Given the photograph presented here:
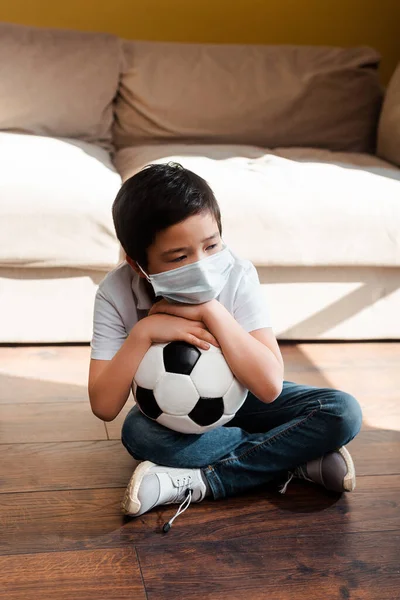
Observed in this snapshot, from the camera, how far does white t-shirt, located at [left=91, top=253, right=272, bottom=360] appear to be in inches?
60.7

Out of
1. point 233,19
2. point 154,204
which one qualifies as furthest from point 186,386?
point 233,19

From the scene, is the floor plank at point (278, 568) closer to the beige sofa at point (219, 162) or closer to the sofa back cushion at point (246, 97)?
the beige sofa at point (219, 162)

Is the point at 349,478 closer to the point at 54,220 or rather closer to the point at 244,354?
the point at 244,354

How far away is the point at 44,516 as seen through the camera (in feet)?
4.79

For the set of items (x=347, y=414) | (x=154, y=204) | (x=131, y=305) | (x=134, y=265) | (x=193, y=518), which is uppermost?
(x=154, y=204)

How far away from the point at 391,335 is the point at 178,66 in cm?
134

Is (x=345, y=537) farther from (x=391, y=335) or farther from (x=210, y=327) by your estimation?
(x=391, y=335)

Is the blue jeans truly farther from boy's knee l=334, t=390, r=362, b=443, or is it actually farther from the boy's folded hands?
the boy's folded hands

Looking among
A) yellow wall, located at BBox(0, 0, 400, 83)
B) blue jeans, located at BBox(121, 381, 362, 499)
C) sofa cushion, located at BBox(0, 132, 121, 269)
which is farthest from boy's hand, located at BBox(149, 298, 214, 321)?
yellow wall, located at BBox(0, 0, 400, 83)

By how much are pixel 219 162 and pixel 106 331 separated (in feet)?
3.95

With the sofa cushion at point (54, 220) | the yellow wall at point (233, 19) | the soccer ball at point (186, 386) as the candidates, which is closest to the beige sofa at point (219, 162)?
the sofa cushion at point (54, 220)

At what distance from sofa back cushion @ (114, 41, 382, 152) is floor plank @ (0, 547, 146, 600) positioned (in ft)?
6.64

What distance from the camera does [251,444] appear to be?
1585mm

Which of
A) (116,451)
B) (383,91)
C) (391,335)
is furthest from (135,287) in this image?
(383,91)
